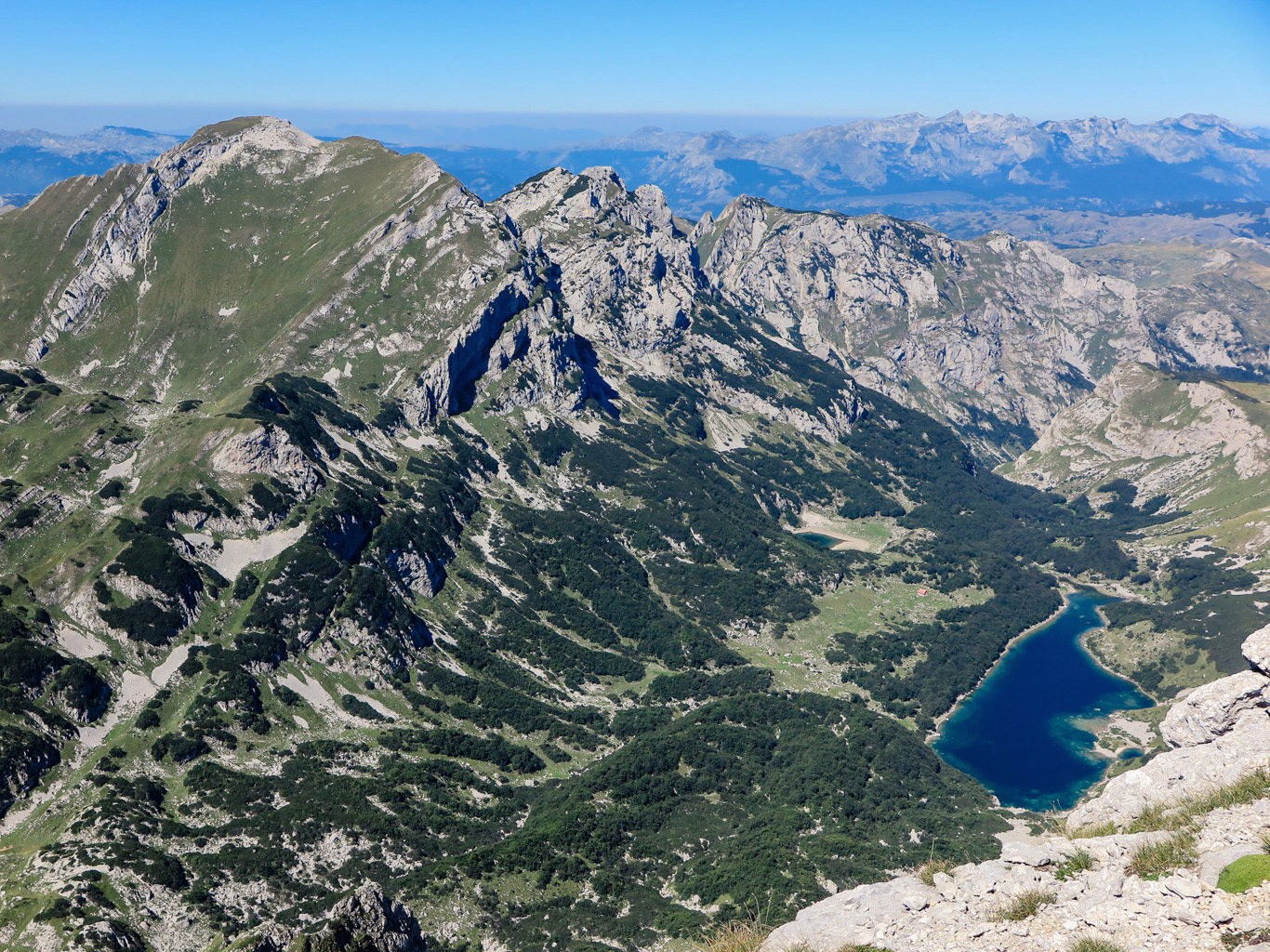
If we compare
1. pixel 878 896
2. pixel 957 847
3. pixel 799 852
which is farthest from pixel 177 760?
pixel 878 896

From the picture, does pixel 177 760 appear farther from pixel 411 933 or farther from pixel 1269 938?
pixel 1269 938

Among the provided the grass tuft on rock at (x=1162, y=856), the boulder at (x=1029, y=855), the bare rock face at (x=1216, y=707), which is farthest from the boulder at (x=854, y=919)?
the bare rock face at (x=1216, y=707)

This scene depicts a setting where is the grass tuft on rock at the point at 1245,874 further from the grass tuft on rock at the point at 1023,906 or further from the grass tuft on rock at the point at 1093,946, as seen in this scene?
the grass tuft on rock at the point at 1023,906

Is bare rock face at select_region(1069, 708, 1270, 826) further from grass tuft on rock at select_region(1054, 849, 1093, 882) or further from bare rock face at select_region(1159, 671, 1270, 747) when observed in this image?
grass tuft on rock at select_region(1054, 849, 1093, 882)

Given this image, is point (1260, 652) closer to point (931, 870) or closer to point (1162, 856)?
point (1162, 856)

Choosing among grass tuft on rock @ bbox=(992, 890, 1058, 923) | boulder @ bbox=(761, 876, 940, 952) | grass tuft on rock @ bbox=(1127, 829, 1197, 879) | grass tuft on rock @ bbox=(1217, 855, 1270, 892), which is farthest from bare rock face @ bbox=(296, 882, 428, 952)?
grass tuft on rock @ bbox=(1217, 855, 1270, 892)
